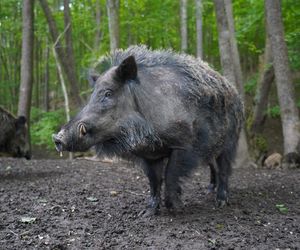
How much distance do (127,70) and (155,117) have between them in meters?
0.52

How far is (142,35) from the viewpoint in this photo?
1914 centimetres

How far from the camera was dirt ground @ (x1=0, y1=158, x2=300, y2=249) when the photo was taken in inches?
144

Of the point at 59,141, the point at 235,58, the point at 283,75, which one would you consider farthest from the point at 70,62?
the point at 59,141

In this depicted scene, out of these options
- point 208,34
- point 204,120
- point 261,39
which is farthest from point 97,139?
point 208,34

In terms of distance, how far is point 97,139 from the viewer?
13.1 feet

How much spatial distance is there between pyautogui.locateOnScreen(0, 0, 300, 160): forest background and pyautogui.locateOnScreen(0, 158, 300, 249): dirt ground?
3786mm

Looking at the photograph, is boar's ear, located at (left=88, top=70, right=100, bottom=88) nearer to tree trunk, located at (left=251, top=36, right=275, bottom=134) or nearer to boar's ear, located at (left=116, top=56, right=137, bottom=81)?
boar's ear, located at (left=116, top=56, right=137, bottom=81)

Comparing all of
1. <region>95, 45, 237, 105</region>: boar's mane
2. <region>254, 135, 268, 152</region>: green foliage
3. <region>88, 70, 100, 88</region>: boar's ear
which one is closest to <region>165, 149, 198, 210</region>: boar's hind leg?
<region>95, 45, 237, 105</region>: boar's mane

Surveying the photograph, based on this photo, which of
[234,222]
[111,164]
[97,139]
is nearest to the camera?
[97,139]

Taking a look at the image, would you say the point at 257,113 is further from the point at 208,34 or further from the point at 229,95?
the point at 208,34

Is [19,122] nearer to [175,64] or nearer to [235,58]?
[175,64]

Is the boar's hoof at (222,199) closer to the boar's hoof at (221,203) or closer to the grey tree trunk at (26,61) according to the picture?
the boar's hoof at (221,203)

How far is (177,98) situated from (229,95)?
3.64ft

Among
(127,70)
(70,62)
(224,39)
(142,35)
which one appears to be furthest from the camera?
(142,35)
